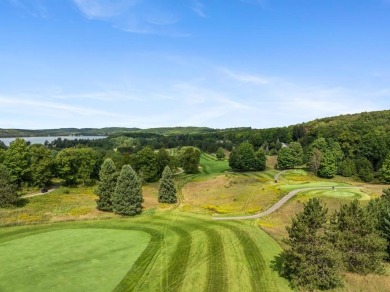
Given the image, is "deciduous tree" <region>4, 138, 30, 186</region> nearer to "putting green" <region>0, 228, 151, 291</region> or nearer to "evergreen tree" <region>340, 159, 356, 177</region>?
"putting green" <region>0, 228, 151, 291</region>

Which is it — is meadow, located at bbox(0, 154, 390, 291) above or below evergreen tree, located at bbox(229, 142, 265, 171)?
below

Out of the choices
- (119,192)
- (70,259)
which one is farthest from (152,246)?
(119,192)

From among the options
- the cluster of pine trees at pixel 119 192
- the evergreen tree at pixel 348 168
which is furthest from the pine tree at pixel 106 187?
the evergreen tree at pixel 348 168

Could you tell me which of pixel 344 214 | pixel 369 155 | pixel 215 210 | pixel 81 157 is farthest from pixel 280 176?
pixel 344 214

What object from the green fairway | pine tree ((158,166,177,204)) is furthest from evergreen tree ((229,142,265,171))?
the green fairway

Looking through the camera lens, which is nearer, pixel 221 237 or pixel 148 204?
pixel 221 237

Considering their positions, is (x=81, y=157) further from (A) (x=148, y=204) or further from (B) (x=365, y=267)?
(B) (x=365, y=267)
